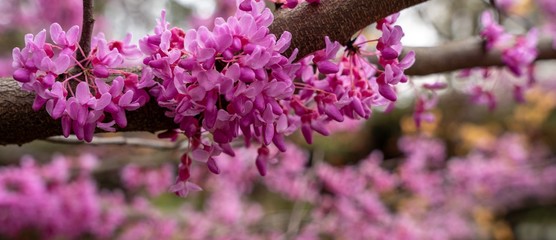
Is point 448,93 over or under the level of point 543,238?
over

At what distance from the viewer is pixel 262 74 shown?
0.85 m

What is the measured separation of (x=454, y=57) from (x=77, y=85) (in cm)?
118

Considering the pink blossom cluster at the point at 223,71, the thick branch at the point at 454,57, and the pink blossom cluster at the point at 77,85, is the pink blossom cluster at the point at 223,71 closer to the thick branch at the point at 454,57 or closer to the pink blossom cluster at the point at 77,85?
the pink blossom cluster at the point at 77,85

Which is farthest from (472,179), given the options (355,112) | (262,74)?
(262,74)

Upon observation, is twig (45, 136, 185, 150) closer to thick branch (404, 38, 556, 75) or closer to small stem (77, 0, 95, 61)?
small stem (77, 0, 95, 61)

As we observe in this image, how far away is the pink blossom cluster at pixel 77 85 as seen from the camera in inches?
34.7

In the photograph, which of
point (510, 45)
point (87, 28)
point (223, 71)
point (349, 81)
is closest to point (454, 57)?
point (510, 45)

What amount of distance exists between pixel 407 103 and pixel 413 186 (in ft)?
10.0

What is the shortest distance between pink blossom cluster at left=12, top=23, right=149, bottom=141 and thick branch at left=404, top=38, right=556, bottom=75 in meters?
0.87

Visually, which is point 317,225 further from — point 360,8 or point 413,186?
point 360,8

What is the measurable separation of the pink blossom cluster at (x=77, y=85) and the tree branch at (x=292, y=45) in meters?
0.06

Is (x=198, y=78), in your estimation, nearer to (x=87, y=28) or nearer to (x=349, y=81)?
(x=87, y=28)

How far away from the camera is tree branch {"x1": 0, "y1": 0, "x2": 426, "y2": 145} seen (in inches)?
38.7

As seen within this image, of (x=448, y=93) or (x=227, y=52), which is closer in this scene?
(x=227, y=52)
